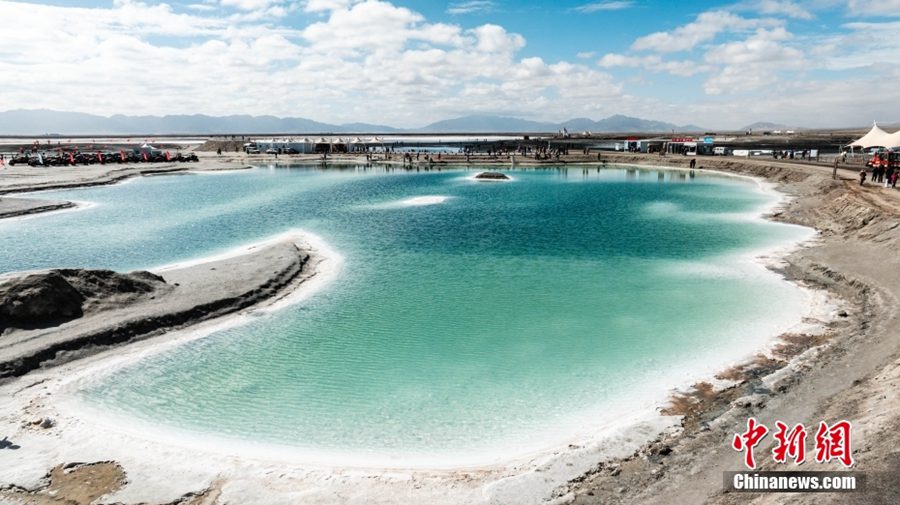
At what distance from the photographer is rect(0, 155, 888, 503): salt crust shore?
12016 mm

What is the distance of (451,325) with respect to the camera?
918 inches

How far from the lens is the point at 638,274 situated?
1201 inches

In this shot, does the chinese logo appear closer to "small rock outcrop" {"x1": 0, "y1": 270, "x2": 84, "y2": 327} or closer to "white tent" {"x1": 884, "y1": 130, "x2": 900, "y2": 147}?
"small rock outcrop" {"x1": 0, "y1": 270, "x2": 84, "y2": 327}

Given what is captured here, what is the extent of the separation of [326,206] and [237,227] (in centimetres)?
1510

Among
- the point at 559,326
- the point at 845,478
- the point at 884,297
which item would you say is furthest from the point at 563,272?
the point at 845,478

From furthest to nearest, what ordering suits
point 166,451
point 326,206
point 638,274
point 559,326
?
1. point 326,206
2. point 638,274
3. point 559,326
4. point 166,451

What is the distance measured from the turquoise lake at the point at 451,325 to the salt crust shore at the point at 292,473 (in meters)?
0.95

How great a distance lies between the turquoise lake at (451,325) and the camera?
15.8 m

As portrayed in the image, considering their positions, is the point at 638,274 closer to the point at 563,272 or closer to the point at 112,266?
the point at 563,272

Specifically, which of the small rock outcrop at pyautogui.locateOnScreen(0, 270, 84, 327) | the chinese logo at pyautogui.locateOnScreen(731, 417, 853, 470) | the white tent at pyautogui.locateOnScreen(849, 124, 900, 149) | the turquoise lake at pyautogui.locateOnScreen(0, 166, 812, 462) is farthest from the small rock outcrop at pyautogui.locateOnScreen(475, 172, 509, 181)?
the chinese logo at pyautogui.locateOnScreen(731, 417, 853, 470)

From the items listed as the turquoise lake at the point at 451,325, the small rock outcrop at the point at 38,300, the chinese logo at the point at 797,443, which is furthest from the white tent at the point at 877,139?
the small rock outcrop at the point at 38,300

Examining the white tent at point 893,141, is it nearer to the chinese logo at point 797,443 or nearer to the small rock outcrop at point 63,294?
the chinese logo at point 797,443

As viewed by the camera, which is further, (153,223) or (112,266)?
(153,223)

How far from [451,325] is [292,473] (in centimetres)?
1143
